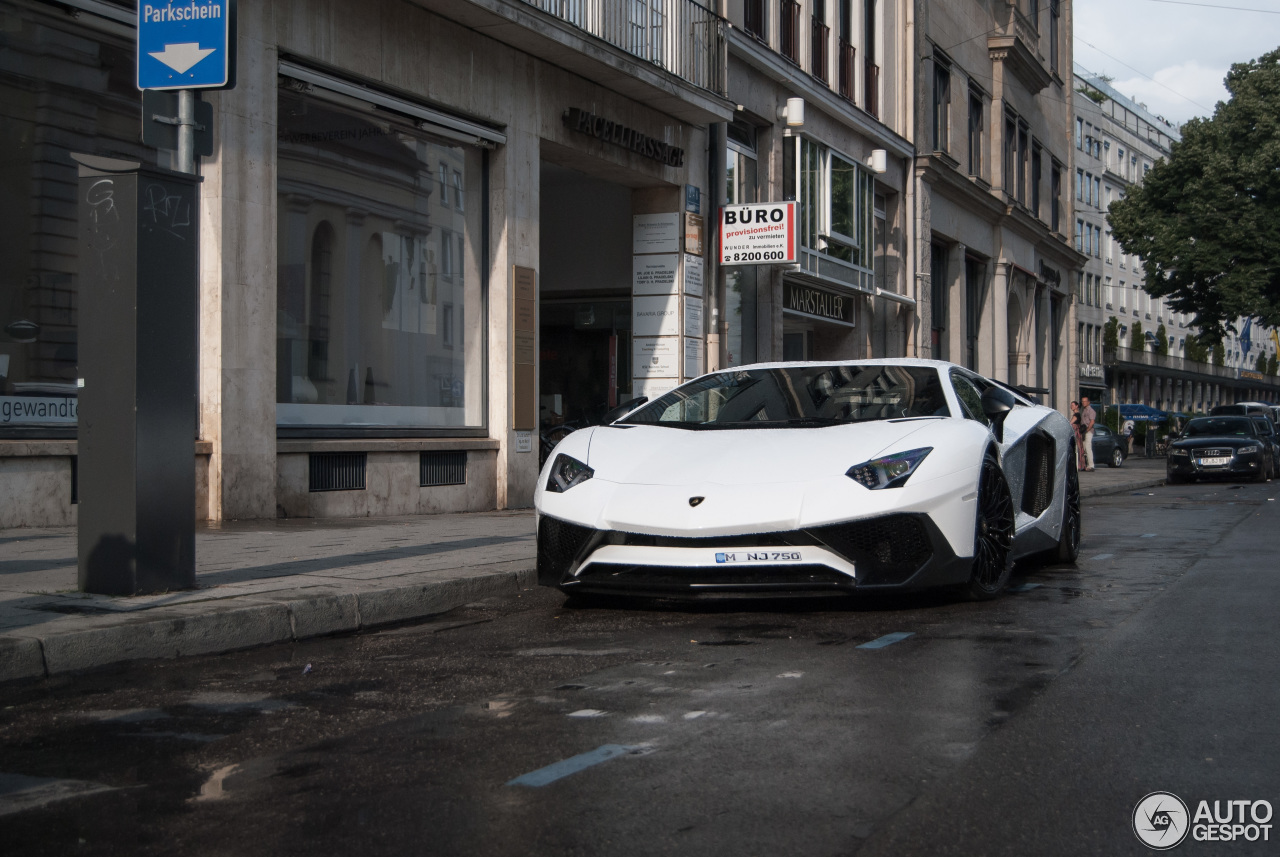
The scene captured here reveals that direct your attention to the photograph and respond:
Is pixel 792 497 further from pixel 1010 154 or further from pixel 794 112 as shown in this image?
pixel 1010 154

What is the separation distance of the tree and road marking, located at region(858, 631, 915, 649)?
4171 centimetres

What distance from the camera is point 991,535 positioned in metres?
7.19

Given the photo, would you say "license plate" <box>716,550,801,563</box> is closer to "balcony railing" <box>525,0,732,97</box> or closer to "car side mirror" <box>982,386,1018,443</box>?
"car side mirror" <box>982,386,1018,443</box>

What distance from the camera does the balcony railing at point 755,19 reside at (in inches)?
816

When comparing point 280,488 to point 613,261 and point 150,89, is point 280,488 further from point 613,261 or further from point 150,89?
point 613,261

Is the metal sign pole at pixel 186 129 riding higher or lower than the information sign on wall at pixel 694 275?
lower

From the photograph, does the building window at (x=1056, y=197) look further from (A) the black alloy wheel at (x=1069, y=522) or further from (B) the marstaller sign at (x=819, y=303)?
(A) the black alloy wheel at (x=1069, y=522)

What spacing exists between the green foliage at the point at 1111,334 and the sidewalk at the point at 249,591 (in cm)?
7711

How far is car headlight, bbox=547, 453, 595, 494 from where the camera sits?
6.81 meters

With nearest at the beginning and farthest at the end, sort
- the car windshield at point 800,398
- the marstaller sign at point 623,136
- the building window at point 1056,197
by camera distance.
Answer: the car windshield at point 800,398, the marstaller sign at point 623,136, the building window at point 1056,197

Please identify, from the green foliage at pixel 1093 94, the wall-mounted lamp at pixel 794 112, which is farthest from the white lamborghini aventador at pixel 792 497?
the green foliage at pixel 1093 94

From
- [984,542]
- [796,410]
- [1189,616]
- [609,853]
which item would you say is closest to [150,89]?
[796,410]

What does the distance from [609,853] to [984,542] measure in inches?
177

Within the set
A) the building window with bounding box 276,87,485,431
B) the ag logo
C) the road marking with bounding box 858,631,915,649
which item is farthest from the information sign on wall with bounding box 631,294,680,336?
the ag logo
